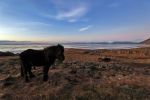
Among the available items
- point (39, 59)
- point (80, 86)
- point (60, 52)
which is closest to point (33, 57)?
point (39, 59)

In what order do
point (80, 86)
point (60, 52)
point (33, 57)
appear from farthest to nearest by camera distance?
point (33, 57), point (60, 52), point (80, 86)

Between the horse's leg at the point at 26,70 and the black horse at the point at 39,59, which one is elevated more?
the black horse at the point at 39,59

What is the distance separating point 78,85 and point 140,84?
2656 mm

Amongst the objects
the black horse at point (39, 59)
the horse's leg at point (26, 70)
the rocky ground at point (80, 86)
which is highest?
the black horse at point (39, 59)

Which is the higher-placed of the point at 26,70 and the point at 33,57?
the point at 33,57

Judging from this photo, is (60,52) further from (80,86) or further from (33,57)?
(80,86)

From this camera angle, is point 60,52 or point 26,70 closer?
point 60,52

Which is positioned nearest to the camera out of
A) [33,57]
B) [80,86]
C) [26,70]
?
[80,86]

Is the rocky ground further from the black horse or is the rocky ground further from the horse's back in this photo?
the horse's back

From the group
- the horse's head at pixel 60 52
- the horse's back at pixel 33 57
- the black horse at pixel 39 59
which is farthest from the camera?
the horse's back at pixel 33 57

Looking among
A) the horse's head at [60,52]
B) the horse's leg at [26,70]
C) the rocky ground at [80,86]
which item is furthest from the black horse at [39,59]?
the rocky ground at [80,86]

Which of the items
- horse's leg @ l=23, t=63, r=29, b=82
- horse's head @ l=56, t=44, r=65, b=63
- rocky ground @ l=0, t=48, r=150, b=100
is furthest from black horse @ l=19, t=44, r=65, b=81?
rocky ground @ l=0, t=48, r=150, b=100

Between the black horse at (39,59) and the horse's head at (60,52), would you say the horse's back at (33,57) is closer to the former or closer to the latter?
the black horse at (39,59)

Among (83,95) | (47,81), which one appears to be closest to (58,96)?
(83,95)
